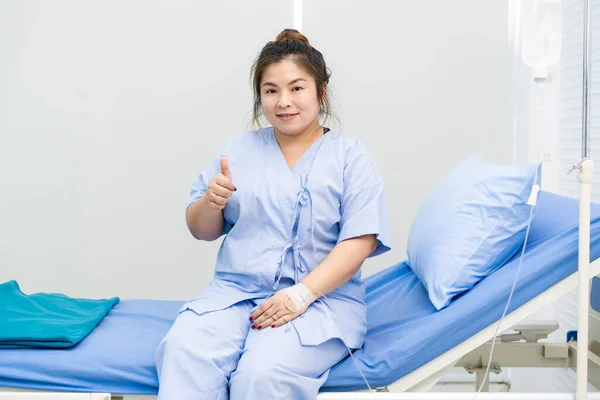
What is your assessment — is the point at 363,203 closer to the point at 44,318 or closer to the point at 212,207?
the point at 212,207

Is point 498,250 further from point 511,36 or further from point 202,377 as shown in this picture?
point 511,36

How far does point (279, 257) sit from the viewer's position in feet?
5.79

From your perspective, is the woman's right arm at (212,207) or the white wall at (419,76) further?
the white wall at (419,76)

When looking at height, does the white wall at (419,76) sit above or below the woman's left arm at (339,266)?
above

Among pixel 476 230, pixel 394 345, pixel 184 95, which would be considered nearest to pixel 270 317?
pixel 394 345

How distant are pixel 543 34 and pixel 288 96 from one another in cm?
58

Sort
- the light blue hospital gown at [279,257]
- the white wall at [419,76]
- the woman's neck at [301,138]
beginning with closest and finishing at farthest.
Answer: the light blue hospital gown at [279,257]
the woman's neck at [301,138]
the white wall at [419,76]

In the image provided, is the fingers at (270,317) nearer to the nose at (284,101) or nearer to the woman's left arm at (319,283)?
the woman's left arm at (319,283)

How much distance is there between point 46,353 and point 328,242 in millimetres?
688

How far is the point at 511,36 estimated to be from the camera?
→ 2.96 m

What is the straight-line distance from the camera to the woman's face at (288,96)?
178cm

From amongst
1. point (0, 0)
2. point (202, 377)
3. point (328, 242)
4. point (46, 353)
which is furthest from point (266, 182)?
point (0, 0)

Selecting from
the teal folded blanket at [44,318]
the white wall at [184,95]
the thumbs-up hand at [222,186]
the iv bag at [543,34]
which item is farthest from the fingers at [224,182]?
the white wall at [184,95]

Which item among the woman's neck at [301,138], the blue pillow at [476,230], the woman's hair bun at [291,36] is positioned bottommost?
the blue pillow at [476,230]
